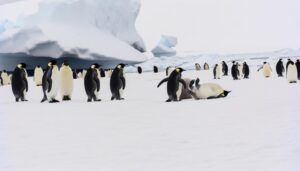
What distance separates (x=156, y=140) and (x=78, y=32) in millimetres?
15548

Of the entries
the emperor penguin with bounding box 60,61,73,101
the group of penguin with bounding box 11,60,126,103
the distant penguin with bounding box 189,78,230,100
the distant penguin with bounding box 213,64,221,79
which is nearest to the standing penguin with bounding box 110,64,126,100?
the group of penguin with bounding box 11,60,126,103

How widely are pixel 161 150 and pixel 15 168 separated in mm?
538

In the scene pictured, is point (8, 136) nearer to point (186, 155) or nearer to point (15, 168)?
point (15, 168)

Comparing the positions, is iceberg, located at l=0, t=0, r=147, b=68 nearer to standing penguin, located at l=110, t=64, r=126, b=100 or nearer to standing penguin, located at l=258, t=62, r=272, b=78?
standing penguin, located at l=258, t=62, r=272, b=78

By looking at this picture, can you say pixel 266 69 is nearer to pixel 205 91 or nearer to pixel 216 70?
pixel 216 70

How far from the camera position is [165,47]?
20.0 m

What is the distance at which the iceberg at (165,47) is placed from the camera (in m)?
19.9

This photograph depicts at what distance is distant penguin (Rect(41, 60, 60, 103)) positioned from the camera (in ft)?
15.0

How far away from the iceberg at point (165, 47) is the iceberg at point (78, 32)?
1031 mm

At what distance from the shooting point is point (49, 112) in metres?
3.48

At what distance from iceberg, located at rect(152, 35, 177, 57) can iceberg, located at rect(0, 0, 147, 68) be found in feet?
3.38

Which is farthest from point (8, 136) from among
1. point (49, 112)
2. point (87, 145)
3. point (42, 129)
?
point (49, 112)

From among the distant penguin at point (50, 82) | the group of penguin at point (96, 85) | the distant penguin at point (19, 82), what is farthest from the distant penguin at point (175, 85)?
the distant penguin at point (19, 82)

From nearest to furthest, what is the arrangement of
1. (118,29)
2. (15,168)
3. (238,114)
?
1. (15,168)
2. (238,114)
3. (118,29)
